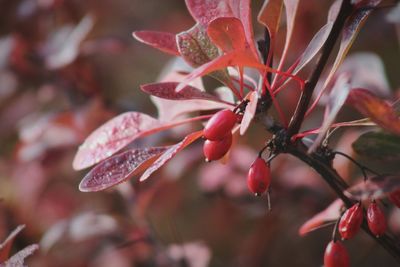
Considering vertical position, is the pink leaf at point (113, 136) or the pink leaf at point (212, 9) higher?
the pink leaf at point (212, 9)

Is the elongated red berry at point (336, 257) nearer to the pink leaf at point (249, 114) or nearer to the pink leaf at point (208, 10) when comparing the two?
the pink leaf at point (249, 114)

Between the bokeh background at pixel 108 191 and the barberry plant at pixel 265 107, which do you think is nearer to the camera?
the barberry plant at pixel 265 107

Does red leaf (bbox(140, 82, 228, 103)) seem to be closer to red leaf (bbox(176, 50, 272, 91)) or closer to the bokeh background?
red leaf (bbox(176, 50, 272, 91))

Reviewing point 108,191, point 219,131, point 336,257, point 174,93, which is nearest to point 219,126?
point 219,131

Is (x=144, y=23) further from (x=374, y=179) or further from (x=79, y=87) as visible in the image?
(x=374, y=179)

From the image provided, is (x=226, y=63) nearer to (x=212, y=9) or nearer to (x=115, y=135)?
(x=212, y=9)

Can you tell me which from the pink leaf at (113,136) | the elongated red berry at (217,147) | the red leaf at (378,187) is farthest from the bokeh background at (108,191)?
the red leaf at (378,187)
